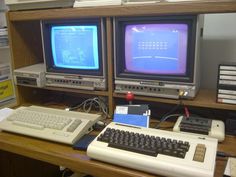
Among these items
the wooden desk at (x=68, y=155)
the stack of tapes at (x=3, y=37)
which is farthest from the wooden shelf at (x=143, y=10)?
the wooden desk at (x=68, y=155)

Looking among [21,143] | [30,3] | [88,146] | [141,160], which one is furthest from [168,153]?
[30,3]

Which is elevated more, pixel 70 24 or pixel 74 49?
pixel 70 24

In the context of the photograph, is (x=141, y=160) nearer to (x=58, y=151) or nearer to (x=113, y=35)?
(x=58, y=151)

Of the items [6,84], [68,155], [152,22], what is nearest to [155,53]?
[152,22]

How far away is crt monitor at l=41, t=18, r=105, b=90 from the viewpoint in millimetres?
1246

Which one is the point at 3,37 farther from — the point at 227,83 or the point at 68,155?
the point at 227,83

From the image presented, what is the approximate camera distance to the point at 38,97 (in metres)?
1.69

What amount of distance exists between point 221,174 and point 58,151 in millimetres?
593

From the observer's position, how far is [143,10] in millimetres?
1092

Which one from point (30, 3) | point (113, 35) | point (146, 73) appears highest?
point (30, 3)

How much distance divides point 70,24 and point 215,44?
77 centimetres

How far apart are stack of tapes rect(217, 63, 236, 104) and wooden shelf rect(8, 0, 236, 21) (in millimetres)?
224

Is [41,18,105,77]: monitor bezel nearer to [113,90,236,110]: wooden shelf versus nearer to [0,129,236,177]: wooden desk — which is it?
[113,90,236,110]: wooden shelf

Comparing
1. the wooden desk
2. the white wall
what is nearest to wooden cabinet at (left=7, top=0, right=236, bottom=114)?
the white wall
